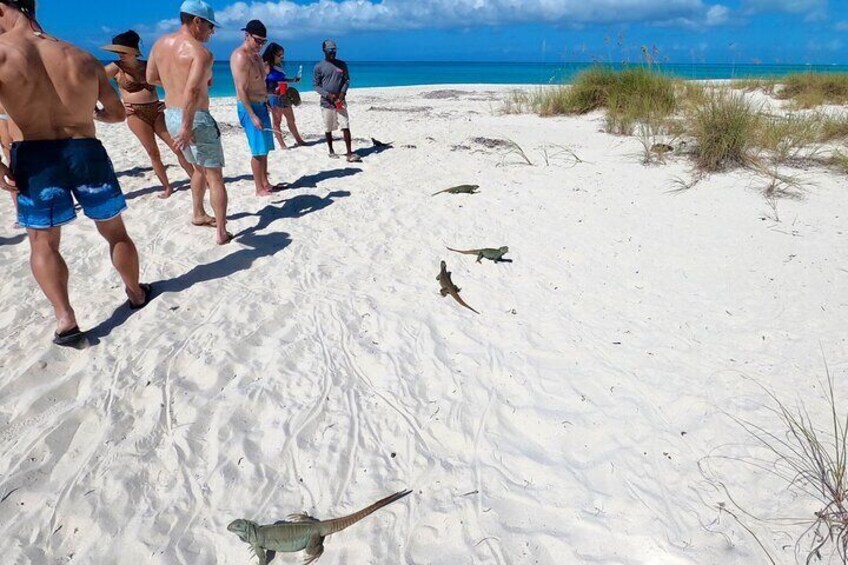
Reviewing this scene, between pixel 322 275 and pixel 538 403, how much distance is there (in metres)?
1.99

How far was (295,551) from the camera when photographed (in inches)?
68.5

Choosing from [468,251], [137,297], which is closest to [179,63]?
[137,297]

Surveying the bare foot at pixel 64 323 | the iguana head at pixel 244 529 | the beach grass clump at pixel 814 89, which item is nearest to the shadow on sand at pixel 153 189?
the bare foot at pixel 64 323

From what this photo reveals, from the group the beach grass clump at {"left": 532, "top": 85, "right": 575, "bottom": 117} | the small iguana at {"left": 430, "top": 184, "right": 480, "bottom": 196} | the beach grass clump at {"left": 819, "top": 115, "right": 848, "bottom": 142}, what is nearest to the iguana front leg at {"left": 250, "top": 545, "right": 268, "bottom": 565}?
the small iguana at {"left": 430, "top": 184, "right": 480, "bottom": 196}

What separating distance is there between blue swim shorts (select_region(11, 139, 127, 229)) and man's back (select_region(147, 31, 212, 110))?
1.16 metres

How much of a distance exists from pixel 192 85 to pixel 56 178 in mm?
1308

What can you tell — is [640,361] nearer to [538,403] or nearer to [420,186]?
[538,403]

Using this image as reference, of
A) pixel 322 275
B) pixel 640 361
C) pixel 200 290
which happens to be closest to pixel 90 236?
pixel 200 290

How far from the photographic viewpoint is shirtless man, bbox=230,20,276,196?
4.59 m

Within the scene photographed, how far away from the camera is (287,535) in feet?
5.68

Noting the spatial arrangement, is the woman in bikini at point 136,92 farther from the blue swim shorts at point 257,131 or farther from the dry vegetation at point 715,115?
the dry vegetation at point 715,115

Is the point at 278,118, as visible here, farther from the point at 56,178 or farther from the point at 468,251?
the point at 56,178

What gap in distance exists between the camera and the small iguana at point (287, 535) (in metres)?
1.72

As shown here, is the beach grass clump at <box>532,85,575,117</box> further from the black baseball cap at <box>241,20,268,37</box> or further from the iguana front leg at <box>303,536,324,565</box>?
the iguana front leg at <box>303,536,324,565</box>
